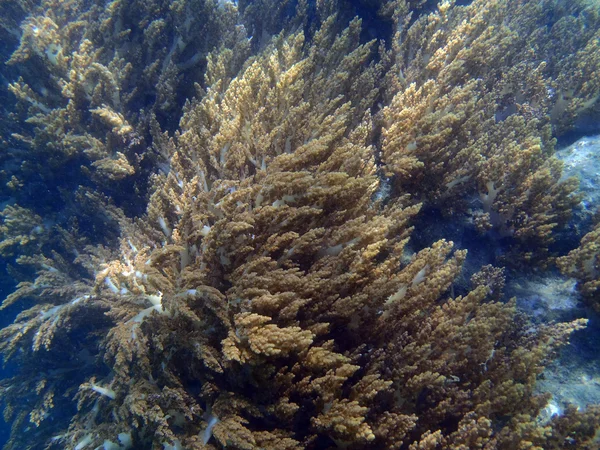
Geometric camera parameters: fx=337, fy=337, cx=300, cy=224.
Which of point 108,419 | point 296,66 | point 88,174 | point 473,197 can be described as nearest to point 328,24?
point 296,66

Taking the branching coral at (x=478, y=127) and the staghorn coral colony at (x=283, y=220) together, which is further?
the branching coral at (x=478, y=127)

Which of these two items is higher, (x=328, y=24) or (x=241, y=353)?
(x=328, y=24)

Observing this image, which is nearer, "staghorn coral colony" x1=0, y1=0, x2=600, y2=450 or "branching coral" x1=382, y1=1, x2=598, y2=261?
"staghorn coral colony" x1=0, y1=0, x2=600, y2=450

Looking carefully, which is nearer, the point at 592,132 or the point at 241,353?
the point at 241,353

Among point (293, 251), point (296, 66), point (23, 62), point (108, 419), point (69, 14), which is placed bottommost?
point (108, 419)

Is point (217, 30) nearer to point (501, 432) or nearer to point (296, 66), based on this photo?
point (296, 66)

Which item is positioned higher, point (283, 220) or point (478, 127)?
point (478, 127)

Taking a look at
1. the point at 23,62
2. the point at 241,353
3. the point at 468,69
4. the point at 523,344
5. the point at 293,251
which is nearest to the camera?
the point at 241,353

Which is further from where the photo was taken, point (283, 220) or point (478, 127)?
point (478, 127)
